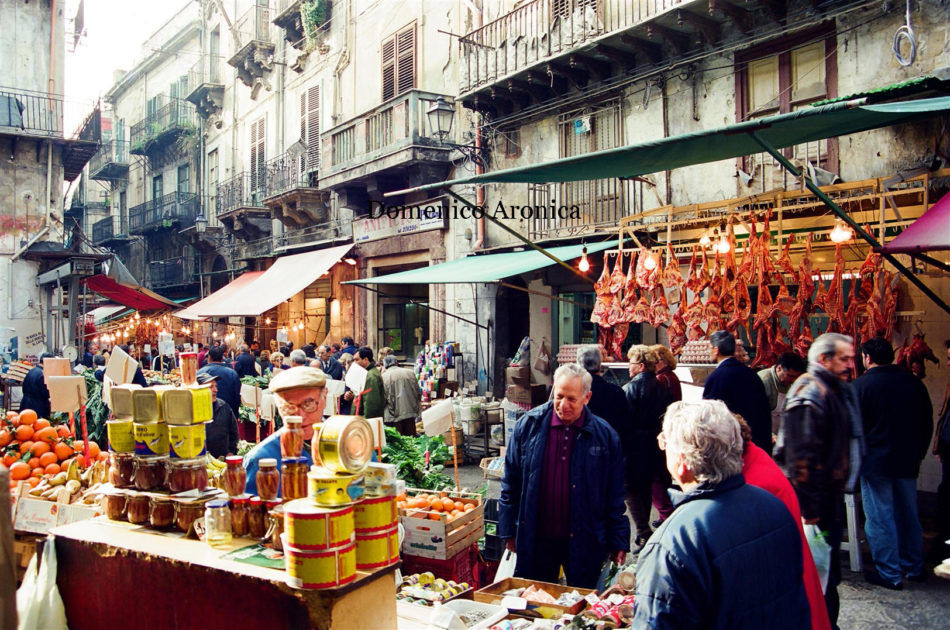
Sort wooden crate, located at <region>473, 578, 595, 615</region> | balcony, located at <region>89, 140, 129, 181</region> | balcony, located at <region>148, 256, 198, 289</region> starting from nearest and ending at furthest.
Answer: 1. wooden crate, located at <region>473, 578, 595, 615</region>
2. balcony, located at <region>148, 256, 198, 289</region>
3. balcony, located at <region>89, 140, 129, 181</region>

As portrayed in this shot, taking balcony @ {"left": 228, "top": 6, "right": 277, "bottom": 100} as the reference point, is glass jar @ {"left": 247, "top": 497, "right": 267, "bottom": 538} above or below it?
below

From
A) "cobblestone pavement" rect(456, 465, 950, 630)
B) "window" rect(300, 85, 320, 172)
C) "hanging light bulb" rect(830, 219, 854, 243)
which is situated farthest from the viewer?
"window" rect(300, 85, 320, 172)

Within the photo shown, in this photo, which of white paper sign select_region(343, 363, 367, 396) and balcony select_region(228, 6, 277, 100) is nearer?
white paper sign select_region(343, 363, 367, 396)

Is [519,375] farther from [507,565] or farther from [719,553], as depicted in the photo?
[719,553]

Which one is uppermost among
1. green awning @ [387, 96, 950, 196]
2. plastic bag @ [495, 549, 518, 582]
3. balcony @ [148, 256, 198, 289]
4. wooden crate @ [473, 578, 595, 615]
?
balcony @ [148, 256, 198, 289]

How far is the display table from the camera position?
2.30 meters

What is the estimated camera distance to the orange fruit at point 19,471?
4.83m

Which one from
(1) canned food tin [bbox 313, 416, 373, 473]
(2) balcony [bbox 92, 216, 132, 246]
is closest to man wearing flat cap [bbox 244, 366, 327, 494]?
(1) canned food tin [bbox 313, 416, 373, 473]

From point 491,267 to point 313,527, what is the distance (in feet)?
29.9

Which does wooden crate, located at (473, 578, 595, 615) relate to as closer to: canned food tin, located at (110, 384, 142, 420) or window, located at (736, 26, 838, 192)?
canned food tin, located at (110, 384, 142, 420)

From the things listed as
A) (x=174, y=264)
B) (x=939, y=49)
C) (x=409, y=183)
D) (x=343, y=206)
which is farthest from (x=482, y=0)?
(x=174, y=264)

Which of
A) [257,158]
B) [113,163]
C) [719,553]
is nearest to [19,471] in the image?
[719,553]

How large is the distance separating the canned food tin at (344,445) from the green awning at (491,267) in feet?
24.0

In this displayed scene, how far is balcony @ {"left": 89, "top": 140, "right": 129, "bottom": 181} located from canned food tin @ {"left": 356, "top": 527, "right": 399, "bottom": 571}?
37090mm
